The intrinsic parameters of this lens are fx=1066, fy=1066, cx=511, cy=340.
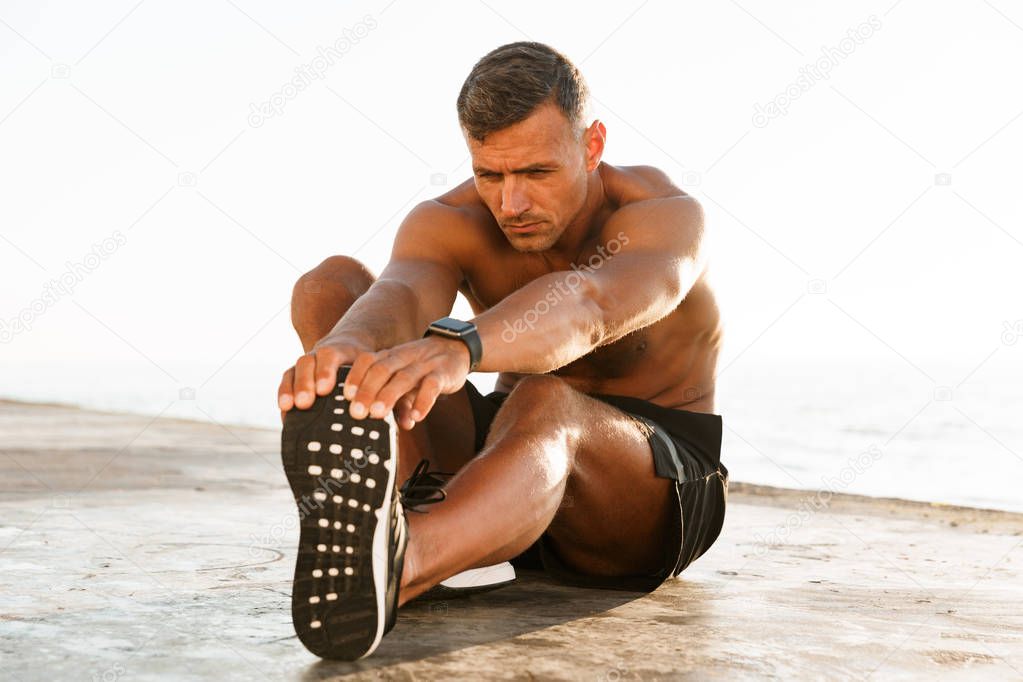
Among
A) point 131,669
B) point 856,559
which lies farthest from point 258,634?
point 856,559

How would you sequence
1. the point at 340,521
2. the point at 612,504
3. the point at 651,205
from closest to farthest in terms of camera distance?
the point at 340,521 < the point at 612,504 < the point at 651,205

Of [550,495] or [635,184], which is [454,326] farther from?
[635,184]

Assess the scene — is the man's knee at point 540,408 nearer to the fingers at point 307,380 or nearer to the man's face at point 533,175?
the fingers at point 307,380

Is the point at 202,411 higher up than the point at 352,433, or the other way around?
the point at 202,411

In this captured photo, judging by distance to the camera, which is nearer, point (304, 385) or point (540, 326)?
point (304, 385)

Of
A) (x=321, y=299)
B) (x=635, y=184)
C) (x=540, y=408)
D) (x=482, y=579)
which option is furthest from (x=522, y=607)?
(x=635, y=184)

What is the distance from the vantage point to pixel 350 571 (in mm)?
1631

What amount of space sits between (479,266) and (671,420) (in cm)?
62

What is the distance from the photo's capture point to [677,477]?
2.37 metres

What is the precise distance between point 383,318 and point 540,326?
1.45 ft

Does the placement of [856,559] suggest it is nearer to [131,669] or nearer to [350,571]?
[350,571]

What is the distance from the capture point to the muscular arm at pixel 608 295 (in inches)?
74.4

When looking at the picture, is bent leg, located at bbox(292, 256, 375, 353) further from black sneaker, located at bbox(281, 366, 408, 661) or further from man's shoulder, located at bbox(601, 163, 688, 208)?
black sneaker, located at bbox(281, 366, 408, 661)

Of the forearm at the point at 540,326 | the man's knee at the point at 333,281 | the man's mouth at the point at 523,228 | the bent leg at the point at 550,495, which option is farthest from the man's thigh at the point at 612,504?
the man's knee at the point at 333,281
